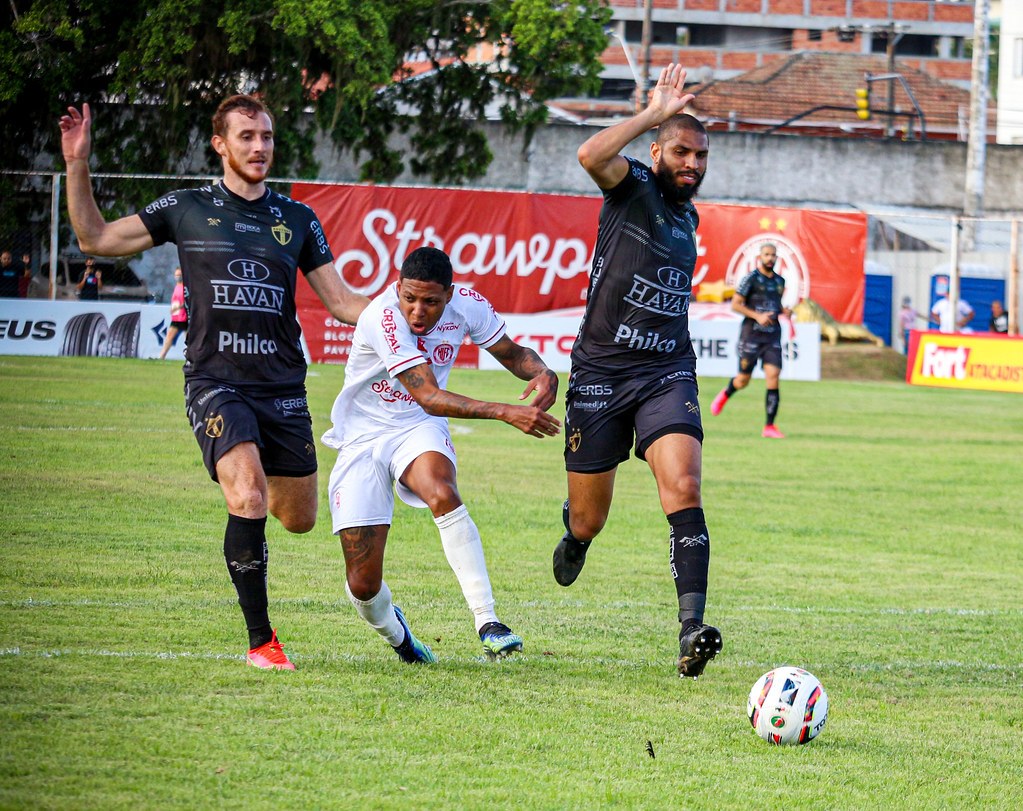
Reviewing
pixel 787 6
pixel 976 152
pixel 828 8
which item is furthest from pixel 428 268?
pixel 828 8

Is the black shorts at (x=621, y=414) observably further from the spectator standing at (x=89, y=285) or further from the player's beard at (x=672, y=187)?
the spectator standing at (x=89, y=285)

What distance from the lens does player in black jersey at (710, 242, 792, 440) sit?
18562mm

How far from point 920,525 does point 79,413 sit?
32.4 ft

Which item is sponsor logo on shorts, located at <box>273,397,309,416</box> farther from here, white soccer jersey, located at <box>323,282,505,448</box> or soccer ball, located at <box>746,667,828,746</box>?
soccer ball, located at <box>746,667,828,746</box>

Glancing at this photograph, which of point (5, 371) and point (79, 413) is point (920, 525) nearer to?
point (79, 413)

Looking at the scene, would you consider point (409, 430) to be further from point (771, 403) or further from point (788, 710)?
point (771, 403)

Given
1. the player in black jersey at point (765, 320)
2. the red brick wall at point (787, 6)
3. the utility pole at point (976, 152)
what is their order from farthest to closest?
the red brick wall at point (787, 6), the utility pole at point (976, 152), the player in black jersey at point (765, 320)

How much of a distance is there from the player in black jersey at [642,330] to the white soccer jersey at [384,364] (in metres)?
0.56

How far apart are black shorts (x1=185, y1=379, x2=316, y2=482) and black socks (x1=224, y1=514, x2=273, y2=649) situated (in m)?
0.27

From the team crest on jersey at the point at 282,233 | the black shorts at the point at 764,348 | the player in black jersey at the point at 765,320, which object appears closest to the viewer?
the team crest on jersey at the point at 282,233

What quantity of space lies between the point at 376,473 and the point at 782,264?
24.7 m

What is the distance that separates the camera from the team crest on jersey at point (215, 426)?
6500 millimetres

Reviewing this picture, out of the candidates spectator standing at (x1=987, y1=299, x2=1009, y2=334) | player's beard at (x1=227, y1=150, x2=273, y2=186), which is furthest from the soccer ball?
spectator standing at (x1=987, y1=299, x2=1009, y2=334)

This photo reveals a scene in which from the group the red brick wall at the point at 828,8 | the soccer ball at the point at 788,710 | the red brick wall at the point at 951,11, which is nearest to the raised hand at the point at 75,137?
the soccer ball at the point at 788,710
